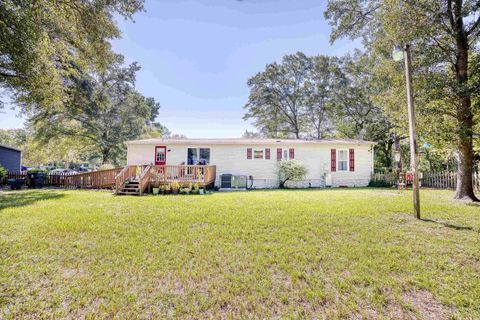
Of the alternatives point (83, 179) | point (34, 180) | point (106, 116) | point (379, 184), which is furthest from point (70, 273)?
point (106, 116)

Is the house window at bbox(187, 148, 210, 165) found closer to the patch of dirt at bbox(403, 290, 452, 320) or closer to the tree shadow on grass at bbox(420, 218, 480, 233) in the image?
the tree shadow on grass at bbox(420, 218, 480, 233)

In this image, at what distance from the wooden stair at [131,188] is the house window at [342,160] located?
13.0 metres

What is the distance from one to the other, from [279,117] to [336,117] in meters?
7.23

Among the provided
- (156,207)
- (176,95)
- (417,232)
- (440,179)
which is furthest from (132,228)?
(176,95)

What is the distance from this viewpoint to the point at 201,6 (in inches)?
402

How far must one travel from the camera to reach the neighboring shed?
656 inches

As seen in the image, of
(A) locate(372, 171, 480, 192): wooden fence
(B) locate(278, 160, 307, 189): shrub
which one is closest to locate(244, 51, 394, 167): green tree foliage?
(A) locate(372, 171, 480, 192): wooden fence

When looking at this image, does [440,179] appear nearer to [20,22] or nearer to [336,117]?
[336,117]

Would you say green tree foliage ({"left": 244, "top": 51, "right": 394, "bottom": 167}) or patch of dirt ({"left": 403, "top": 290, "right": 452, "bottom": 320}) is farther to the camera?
green tree foliage ({"left": 244, "top": 51, "right": 394, "bottom": 167})

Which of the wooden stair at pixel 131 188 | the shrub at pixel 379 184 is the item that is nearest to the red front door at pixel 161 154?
the wooden stair at pixel 131 188

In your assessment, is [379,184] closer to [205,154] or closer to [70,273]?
[205,154]

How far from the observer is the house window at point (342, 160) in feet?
48.7

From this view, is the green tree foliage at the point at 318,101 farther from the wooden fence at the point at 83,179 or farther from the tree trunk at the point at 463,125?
the wooden fence at the point at 83,179

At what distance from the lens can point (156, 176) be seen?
36.6 feet
